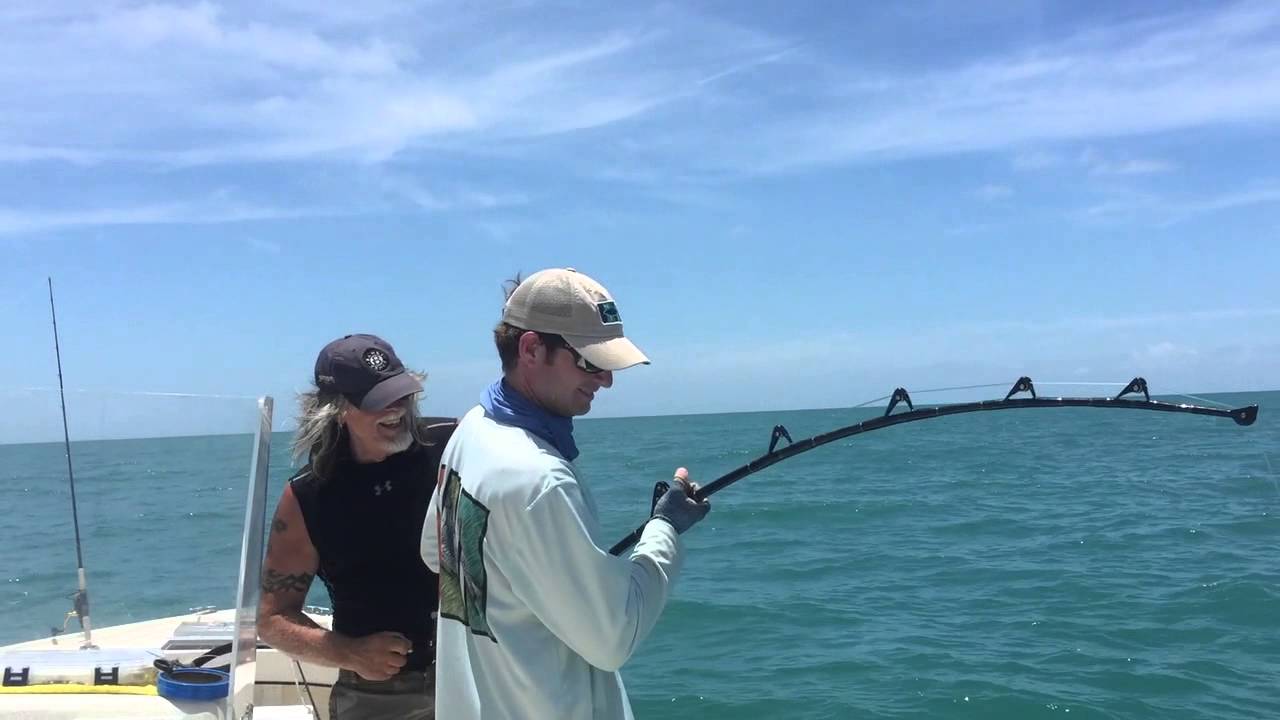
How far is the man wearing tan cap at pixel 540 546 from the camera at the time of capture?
1613 millimetres

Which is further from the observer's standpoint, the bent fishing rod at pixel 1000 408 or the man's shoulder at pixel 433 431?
the bent fishing rod at pixel 1000 408

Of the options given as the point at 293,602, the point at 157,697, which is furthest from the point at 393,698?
the point at 157,697

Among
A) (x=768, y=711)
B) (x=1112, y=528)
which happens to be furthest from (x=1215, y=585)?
(x=768, y=711)

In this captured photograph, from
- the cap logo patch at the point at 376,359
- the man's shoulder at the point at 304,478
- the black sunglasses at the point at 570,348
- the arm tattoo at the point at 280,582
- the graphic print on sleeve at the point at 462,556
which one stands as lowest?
the arm tattoo at the point at 280,582

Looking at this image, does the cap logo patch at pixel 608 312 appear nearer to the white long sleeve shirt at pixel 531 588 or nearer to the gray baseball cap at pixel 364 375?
the white long sleeve shirt at pixel 531 588

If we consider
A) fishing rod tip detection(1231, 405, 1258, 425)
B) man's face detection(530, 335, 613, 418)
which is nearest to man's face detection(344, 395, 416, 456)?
man's face detection(530, 335, 613, 418)

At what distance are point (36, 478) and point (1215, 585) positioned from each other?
11079 mm

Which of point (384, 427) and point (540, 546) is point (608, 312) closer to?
point (540, 546)

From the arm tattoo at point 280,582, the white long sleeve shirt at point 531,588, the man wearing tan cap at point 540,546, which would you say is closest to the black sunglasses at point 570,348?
the man wearing tan cap at point 540,546

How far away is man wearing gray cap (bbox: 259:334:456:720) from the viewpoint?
2590 mm

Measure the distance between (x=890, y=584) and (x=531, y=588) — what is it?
10877 millimetres

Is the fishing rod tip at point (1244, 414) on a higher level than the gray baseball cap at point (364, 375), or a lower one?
lower

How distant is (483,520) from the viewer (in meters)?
1.67

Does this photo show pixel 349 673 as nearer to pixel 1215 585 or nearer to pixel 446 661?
pixel 446 661
